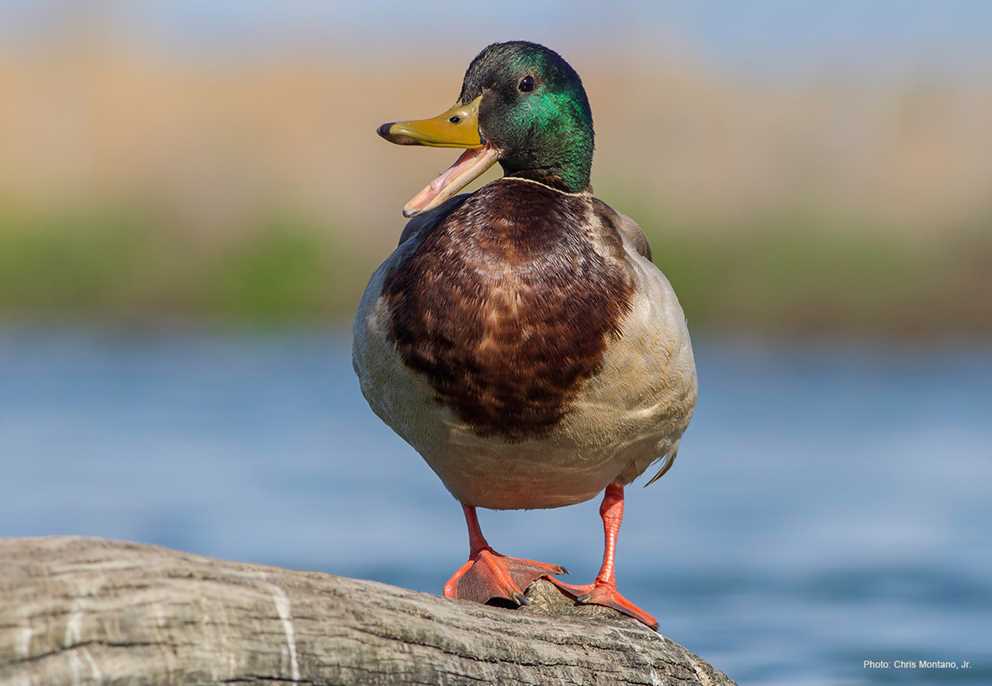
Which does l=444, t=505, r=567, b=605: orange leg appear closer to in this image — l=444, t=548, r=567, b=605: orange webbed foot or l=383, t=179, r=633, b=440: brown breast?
l=444, t=548, r=567, b=605: orange webbed foot

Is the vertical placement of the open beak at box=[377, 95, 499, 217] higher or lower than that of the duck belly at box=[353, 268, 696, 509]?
higher

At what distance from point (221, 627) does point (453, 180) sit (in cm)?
159

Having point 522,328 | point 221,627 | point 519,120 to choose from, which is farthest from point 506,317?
point 221,627

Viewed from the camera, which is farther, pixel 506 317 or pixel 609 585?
pixel 609 585

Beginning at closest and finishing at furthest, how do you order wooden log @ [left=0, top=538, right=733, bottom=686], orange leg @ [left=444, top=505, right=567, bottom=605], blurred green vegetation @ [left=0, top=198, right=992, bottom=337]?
wooden log @ [left=0, top=538, right=733, bottom=686], orange leg @ [left=444, top=505, right=567, bottom=605], blurred green vegetation @ [left=0, top=198, right=992, bottom=337]

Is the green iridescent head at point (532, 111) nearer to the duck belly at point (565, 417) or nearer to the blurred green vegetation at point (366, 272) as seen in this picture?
the duck belly at point (565, 417)

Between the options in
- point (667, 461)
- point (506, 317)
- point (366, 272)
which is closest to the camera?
point (506, 317)

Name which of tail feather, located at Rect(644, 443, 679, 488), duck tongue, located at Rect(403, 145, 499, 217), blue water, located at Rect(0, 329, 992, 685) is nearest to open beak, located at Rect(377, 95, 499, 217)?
duck tongue, located at Rect(403, 145, 499, 217)

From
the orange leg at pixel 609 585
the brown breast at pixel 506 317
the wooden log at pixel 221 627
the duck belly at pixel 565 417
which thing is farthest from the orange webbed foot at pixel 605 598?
the wooden log at pixel 221 627

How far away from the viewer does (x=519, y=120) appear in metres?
4.48

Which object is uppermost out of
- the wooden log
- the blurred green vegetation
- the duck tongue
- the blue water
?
the blurred green vegetation

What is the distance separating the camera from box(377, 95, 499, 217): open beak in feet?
13.9

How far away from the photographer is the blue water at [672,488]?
7934 millimetres

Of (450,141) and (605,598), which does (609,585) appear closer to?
(605,598)
